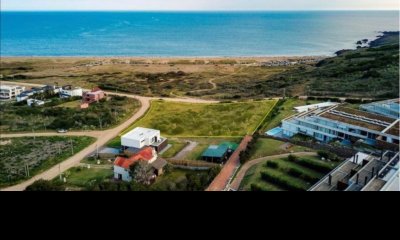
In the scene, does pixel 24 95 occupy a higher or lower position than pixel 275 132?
higher

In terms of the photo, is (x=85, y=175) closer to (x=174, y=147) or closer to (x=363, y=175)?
(x=174, y=147)

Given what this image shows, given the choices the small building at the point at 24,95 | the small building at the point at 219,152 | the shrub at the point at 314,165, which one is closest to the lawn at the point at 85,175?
the small building at the point at 219,152

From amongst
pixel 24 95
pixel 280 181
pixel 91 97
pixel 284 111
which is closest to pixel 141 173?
pixel 280 181

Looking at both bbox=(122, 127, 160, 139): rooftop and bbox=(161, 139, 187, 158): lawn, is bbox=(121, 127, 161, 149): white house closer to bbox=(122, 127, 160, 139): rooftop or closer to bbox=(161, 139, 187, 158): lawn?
bbox=(122, 127, 160, 139): rooftop

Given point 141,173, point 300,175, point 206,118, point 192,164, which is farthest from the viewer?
point 206,118

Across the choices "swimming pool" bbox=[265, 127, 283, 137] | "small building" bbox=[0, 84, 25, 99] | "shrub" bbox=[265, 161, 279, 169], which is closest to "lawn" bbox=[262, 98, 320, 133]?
"swimming pool" bbox=[265, 127, 283, 137]

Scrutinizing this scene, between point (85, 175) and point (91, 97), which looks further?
point (91, 97)
